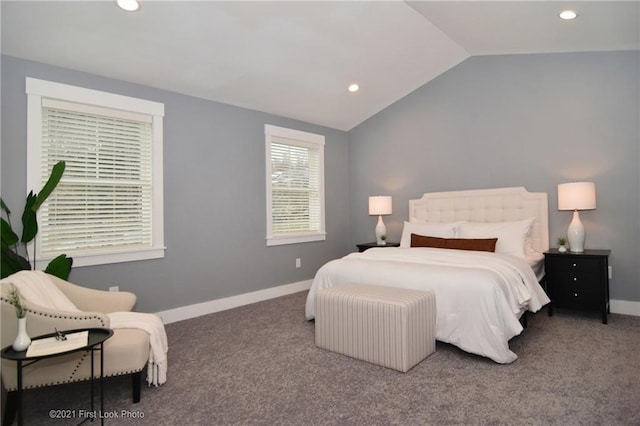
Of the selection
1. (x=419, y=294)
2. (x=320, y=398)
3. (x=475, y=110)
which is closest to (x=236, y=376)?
(x=320, y=398)

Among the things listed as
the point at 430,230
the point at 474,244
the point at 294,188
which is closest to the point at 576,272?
the point at 474,244

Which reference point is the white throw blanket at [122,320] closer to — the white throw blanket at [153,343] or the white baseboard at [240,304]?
the white throw blanket at [153,343]

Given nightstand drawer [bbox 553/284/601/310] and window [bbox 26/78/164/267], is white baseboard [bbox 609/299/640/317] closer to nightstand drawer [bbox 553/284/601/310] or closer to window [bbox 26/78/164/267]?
nightstand drawer [bbox 553/284/601/310]

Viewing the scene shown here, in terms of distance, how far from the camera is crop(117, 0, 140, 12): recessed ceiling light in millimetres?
2713

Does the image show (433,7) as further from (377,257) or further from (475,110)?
(377,257)

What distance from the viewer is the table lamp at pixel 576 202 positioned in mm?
3676

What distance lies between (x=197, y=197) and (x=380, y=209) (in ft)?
8.34

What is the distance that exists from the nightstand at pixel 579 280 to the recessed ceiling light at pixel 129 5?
14.3 ft

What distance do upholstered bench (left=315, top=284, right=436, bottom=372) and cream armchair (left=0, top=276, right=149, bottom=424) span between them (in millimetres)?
1348

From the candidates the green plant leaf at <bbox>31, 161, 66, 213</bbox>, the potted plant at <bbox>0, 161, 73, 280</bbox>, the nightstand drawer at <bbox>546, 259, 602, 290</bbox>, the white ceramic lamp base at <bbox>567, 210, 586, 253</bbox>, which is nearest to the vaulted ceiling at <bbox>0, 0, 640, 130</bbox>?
the green plant leaf at <bbox>31, 161, 66, 213</bbox>

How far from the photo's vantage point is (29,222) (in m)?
2.92

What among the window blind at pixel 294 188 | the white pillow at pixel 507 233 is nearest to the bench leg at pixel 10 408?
the window blind at pixel 294 188

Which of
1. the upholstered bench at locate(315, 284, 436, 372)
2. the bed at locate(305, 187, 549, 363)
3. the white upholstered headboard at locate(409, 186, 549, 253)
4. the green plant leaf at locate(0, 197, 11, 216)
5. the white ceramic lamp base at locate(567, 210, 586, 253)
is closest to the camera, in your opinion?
the upholstered bench at locate(315, 284, 436, 372)

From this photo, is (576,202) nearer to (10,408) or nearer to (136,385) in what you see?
(136,385)
